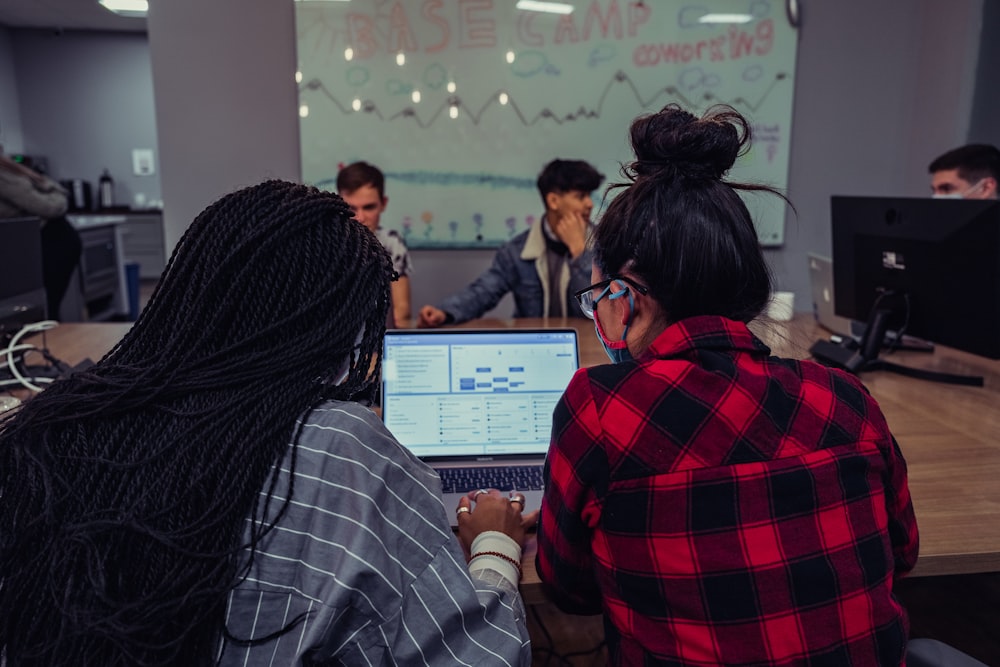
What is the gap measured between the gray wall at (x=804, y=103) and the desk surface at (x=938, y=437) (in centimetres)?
121

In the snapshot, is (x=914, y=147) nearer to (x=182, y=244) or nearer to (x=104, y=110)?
(x=182, y=244)

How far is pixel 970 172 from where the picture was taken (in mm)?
2684

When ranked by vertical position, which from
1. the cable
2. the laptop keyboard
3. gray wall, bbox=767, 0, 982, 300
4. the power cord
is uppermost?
gray wall, bbox=767, 0, 982, 300

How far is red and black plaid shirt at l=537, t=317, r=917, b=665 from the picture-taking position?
73 centimetres

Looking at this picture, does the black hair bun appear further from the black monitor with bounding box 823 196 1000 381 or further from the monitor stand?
the monitor stand

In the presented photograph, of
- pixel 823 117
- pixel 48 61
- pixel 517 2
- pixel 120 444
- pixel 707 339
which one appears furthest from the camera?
pixel 48 61

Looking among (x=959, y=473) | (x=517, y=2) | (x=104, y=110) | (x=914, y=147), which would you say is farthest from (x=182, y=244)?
(x=104, y=110)

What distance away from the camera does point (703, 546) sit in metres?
0.74

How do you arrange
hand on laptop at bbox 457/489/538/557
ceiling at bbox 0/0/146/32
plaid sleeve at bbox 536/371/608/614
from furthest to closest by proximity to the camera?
ceiling at bbox 0/0/146/32
hand on laptop at bbox 457/489/538/557
plaid sleeve at bbox 536/371/608/614

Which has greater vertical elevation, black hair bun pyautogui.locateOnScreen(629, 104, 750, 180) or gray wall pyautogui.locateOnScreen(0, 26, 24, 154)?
gray wall pyautogui.locateOnScreen(0, 26, 24, 154)

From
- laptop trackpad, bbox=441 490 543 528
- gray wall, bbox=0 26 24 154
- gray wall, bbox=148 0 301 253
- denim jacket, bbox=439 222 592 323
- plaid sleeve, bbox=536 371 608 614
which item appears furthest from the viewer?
gray wall, bbox=0 26 24 154

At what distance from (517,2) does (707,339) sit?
282 cm

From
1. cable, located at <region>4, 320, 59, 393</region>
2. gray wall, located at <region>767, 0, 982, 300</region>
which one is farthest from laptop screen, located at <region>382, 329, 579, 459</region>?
gray wall, located at <region>767, 0, 982, 300</region>

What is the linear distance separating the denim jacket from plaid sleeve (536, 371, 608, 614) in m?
1.63
